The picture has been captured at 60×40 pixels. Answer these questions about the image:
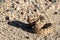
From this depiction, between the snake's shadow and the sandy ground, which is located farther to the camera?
the snake's shadow

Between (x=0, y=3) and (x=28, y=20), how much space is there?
4.30 feet

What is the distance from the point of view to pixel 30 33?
688 cm

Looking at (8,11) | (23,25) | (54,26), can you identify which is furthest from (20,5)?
(54,26)

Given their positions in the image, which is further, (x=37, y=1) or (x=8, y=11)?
(x=37, y=1)

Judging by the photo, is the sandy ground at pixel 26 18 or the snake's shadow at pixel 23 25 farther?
the snake's shadow at pixel 23 25

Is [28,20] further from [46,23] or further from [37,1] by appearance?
[37,1]

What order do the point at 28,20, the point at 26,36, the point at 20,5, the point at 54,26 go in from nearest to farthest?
the point at 26,36 → the point at 54,26 → the point at 28,20 → the point at 20,5

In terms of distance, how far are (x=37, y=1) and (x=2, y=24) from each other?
75.8 inches

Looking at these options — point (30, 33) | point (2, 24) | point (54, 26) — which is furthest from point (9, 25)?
point (54, 26)

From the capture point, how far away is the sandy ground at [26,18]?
662cm

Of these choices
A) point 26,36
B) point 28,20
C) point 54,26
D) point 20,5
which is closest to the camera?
point 26,36

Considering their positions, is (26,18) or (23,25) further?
(26,18)

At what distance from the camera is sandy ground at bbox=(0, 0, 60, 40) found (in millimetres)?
6625

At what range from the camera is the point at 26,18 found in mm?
7824
